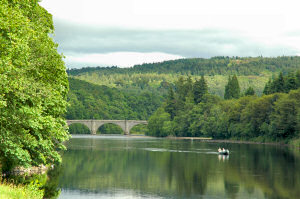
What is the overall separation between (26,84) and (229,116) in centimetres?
10915

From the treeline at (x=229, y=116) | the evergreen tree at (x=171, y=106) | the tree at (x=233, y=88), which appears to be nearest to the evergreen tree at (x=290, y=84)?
the treeline at (x=229, y=116)

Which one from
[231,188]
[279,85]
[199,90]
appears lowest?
[231,188]

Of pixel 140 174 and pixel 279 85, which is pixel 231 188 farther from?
pixel 279 85

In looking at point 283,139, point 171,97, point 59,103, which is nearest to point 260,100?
point 283,139

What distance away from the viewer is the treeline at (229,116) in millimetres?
106875

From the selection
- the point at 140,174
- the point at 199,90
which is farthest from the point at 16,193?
the point at 199,90

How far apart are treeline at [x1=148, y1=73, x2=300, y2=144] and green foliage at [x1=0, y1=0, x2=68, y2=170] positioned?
7751cm

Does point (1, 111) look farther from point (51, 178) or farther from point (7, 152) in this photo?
point (51, 178)

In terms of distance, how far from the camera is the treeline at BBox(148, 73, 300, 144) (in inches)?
4208

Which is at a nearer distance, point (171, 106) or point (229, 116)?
point (229, 116)

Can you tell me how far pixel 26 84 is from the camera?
28734 millimetres

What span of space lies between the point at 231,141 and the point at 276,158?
192 ft

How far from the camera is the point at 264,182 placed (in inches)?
1866

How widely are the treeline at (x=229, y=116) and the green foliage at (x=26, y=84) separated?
77512 millimetres
